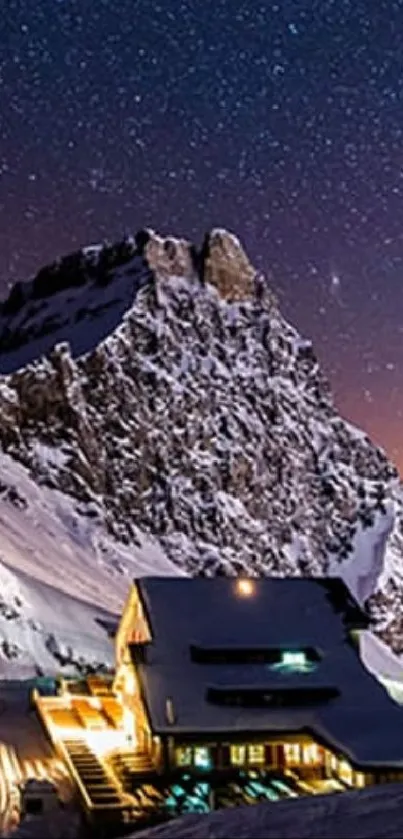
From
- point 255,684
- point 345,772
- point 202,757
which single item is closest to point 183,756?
point 202,757

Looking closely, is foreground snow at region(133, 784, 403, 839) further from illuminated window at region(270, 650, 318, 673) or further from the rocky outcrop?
the rocky outcrop

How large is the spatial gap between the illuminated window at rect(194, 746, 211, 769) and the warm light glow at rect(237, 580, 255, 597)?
30.9ft

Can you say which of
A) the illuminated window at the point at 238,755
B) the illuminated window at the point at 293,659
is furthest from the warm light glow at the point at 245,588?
the illuminated window at the point at 238,755

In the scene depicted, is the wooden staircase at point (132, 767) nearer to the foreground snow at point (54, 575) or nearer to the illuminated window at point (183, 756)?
the illuminated window at point (183, 756)

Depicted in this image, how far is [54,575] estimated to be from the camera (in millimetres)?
112250

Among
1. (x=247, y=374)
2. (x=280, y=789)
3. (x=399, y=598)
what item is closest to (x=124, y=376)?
(x=247, y=374)

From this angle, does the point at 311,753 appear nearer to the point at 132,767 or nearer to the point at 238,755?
the point at 238,755

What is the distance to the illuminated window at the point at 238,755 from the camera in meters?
35.6

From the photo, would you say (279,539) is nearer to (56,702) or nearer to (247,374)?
(247,374)

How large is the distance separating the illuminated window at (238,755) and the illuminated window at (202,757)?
2.09ft

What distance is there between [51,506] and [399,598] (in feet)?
147

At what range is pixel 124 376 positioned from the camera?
16712cm

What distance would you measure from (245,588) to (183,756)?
10.3m

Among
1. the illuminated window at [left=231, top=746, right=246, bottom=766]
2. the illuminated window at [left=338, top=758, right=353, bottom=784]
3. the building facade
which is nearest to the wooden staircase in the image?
the building facade
